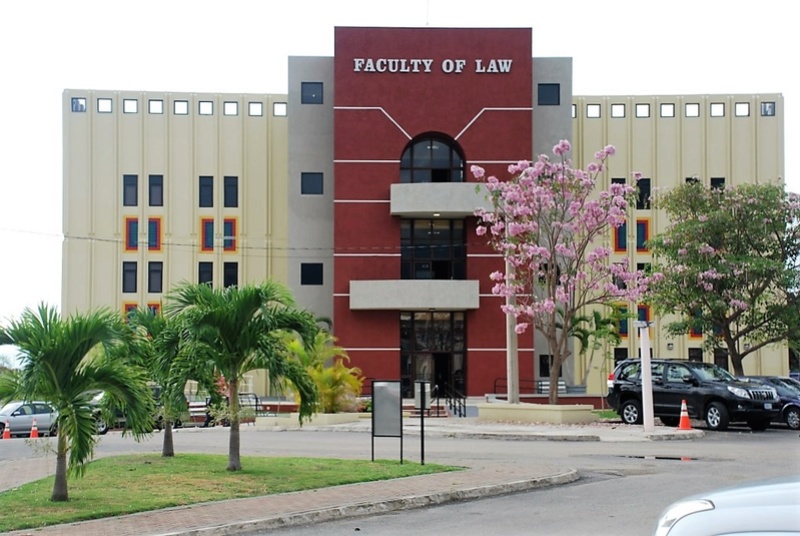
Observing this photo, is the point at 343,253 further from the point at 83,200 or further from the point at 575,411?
the point at 575,411


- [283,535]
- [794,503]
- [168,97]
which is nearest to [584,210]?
[283,535]

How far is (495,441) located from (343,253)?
82.8 ft

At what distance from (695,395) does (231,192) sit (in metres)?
32.5

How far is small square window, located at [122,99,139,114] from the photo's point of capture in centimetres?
5669

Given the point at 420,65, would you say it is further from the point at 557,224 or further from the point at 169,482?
the point at 169,482

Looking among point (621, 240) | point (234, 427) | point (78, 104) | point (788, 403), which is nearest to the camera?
point (234, 427)

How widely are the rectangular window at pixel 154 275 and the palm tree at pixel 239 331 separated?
39.8 metres

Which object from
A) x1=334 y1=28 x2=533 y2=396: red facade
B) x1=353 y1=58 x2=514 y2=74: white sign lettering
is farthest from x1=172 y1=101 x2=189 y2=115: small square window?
x1=353 y1=58 x2=514 y2=74: white sign lettering

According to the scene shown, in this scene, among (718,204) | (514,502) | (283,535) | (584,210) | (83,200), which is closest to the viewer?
(283,535)

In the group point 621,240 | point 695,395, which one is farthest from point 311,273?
point 695,395

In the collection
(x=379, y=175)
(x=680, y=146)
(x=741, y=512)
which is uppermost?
(x=680, y=146)

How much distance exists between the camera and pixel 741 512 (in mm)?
2980

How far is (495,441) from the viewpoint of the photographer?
27.7m

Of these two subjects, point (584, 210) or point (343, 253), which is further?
point (343, 253)
